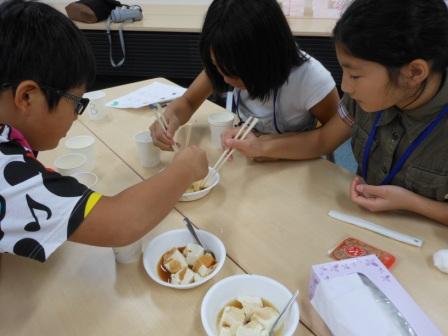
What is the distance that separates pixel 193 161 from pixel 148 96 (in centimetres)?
96

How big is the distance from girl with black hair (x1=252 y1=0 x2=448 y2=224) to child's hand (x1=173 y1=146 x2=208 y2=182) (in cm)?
41

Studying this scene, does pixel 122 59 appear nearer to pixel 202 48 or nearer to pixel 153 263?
pixel 202 48

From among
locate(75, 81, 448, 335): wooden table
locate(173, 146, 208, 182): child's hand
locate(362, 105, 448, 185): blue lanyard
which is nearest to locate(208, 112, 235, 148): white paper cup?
Answer: locate(75, 81, 448, 335): wooden table

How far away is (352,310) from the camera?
2.12 feet

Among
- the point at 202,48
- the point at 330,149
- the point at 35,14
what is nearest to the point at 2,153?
the point at 35,14

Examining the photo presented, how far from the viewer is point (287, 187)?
→ 3.74 ft

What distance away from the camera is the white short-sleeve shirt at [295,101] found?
1362 millimetres

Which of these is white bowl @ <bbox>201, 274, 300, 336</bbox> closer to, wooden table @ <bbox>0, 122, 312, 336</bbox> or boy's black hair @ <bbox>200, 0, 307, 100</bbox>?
wooden table @ <bbox>0, 122, 312, 336</bbox>

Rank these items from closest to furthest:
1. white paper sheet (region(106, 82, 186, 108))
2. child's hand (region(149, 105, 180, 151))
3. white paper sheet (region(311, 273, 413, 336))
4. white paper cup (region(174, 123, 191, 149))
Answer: white paper sheet (region(311, 273, 413, 336)) < child's hand (region(149, 105, 180, 151)) < white paper cup (region(174, 123, 191, 149)) < white paper sheet (region(106, 82, 186, 108))

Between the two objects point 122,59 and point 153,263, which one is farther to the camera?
point 122,59

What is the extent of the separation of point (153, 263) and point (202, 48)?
0.71 m

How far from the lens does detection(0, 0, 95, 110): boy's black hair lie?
2.40 feet

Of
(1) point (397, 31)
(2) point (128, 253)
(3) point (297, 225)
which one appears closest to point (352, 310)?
(3) point (297, 225)

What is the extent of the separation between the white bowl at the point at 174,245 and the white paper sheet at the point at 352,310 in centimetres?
24
